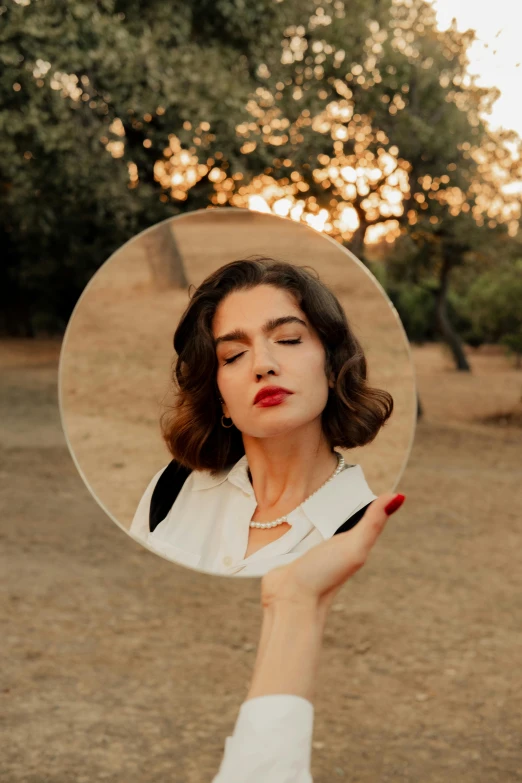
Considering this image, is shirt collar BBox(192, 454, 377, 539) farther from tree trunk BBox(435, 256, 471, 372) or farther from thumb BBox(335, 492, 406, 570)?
tree trunk BBox(435, 256, 471, 372)

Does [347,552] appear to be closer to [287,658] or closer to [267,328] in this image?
[287,658]

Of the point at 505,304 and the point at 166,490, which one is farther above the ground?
the point at 505,304

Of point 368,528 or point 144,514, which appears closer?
point 368,528

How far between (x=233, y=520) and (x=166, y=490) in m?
0.13

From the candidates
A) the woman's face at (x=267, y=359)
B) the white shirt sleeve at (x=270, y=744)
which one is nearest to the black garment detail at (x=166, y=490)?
the woman's face at (x=267, y=359)

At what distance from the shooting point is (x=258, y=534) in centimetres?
135

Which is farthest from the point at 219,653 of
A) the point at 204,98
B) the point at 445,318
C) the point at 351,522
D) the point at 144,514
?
the point at 445,318

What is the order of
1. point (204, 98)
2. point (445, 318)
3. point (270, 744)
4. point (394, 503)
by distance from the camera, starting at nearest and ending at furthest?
point (270, 744)
point (394, 503)
point (204, 98)
point (445, 318)

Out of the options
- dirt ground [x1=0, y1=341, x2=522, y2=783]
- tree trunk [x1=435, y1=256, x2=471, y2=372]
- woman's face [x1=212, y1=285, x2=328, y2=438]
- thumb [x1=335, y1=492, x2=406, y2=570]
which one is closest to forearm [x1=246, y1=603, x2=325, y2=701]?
thumb [x1=335, y1=492, x2=406, y2=570]

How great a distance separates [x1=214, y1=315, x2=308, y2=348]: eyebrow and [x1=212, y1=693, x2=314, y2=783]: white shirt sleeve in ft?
1.61

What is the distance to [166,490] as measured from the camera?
4.63ft

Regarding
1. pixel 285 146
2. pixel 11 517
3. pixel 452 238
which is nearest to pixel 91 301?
pixel 11 517

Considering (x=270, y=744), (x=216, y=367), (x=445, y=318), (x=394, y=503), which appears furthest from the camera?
(x=445, y=318)

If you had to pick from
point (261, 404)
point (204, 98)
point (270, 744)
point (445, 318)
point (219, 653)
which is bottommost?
point (219, 653)
